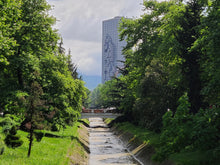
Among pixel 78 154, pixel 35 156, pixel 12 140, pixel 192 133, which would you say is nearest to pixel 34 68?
pixel 12 140

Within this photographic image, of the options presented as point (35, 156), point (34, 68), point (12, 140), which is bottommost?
point (35, 156)

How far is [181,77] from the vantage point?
26.2m

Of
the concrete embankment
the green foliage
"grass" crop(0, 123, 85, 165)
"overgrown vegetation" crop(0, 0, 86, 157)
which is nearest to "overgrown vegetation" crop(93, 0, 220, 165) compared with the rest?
the green foliage

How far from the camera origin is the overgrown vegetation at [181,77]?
16.5 meters

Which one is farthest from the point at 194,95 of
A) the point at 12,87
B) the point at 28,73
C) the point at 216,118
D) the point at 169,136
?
the point at 12,87

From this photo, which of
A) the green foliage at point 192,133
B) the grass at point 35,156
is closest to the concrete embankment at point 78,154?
the grass at point 35,156

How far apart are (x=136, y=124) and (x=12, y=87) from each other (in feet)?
92.8

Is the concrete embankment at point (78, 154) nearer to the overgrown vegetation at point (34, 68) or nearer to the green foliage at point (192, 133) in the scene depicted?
the overgrown vegetation at point (34, 68)

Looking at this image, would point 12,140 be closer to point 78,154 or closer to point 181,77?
point 78,154

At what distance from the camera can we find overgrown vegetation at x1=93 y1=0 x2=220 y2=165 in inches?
649

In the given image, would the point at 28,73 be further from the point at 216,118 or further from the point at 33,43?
the point at 216,118

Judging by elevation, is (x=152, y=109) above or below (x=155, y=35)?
below

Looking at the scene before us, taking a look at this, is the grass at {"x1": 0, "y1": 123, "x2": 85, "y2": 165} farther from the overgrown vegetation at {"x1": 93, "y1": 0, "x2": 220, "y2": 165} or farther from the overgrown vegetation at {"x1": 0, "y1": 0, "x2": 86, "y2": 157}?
the overgrown vegetation at {"x1": 93, "y1": 0, "x2": 220, "y2": 165}

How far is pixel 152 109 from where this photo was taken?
3238cm
